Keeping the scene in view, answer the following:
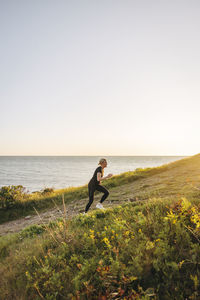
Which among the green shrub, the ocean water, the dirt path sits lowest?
the ocean water

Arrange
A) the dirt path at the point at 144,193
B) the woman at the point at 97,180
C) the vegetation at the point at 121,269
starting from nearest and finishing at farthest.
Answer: the vegetation at the point at 121,269 < the dirt path at the point at 144,193 < the woman at the point at 97,180

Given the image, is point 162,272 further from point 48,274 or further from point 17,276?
point 17,276

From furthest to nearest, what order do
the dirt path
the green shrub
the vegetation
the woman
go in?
the green shrub < the woman < the dirt path < the vegetation

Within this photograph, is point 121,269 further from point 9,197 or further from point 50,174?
point 50,174

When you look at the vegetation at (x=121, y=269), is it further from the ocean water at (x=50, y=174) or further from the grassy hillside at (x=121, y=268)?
the ocean water at (x=50, y=174)

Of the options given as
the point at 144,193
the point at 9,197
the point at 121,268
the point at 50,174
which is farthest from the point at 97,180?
the point at 50,174

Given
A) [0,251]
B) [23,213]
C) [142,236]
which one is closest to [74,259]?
[142,236]

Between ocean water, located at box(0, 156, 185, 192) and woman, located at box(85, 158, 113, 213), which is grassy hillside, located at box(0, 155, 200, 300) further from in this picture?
ocean water, located at box(0, 156, 185, 192)

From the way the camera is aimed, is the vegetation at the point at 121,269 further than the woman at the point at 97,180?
No

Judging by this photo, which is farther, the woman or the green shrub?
the green shrub

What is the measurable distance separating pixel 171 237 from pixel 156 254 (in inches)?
21.1

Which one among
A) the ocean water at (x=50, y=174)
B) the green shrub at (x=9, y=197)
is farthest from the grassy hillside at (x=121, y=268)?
the ocean water at (x=50, y=174)

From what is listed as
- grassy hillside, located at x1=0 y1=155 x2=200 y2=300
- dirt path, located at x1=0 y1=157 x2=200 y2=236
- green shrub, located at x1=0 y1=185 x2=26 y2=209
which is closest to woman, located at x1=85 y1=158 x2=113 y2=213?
dirt path, located at x1=0 y1=157 x2=200 y2=236

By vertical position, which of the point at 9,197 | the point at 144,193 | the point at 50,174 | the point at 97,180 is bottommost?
the point at 50,174
